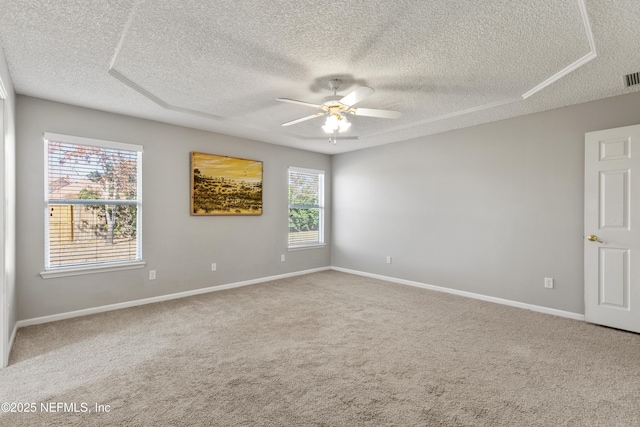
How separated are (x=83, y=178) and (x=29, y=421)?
8.79 feet

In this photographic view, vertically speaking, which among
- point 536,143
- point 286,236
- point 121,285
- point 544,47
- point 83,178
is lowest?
point 121,285

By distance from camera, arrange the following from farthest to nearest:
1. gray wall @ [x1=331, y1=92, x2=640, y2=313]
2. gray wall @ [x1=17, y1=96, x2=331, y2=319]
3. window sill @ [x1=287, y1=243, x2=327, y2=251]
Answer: window sill @ [x1=287, y1=243, x2=327, y2=251], gray wall @ [x1=331, y1=92, x2=640, y2=313], gray wall @ [x1=17, y1=96, x2=331, y2=319]

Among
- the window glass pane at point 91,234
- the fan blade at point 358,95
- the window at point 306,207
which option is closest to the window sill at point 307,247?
the window at point 306,207

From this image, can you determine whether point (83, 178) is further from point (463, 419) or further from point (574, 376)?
point (574, 376)

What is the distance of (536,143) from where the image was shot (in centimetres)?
391

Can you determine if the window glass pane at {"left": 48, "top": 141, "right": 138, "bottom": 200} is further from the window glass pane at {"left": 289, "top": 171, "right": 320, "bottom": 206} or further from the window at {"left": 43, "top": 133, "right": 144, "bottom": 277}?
the window glass pane at {"left": 289, "top": 171, "right": 320, "bottom": 206}

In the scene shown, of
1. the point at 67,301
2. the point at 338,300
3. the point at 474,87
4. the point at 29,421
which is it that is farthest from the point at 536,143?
the point at 67,301

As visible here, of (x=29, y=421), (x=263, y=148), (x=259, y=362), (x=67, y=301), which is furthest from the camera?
(x=263, y=148)

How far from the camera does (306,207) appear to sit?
20.3ft

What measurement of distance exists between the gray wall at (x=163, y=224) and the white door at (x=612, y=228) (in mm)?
4173

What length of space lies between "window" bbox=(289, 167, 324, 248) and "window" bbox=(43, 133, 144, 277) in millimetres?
2593

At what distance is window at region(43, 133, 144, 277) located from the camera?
3.52 meters

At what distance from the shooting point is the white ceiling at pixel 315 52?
1.96 meters

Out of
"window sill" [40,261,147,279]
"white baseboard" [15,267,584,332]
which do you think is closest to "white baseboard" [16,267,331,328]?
"white baseboard" [15,267,584,332]
